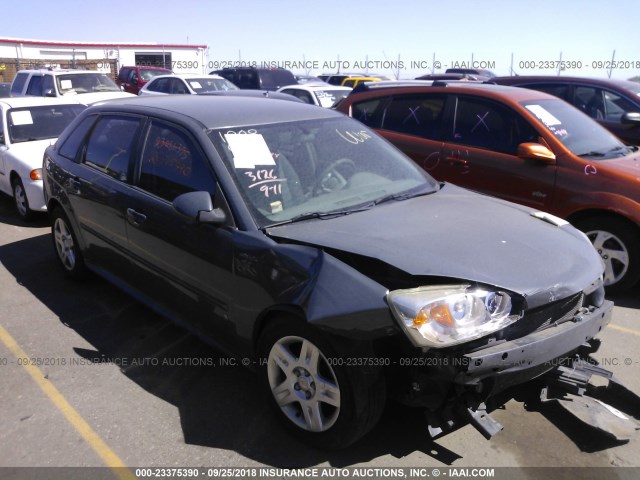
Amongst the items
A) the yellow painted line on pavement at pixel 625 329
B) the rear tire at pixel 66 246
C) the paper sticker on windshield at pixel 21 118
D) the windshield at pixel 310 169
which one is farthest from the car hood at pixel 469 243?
the paper sticker on windshield at pixel 21 118

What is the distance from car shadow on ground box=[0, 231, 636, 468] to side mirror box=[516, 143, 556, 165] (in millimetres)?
2604

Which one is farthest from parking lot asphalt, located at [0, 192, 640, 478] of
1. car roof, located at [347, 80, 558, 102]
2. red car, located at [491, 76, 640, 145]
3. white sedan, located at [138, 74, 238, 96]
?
white sedan, located at [138, 74, 238, 96]

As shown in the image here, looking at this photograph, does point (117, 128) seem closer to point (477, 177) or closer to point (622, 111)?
point (477, 177)

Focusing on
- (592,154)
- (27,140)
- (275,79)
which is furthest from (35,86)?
(592,154)

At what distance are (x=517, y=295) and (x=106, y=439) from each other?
2254mm

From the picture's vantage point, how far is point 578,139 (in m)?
5.34

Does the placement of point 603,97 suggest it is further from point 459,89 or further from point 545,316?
point 545,316

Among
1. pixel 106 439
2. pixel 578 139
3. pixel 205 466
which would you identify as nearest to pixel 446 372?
pixel 205 466

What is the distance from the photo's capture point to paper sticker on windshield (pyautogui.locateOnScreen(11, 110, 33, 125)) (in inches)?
301

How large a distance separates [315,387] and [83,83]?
1237cm

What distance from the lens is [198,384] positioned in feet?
11.7

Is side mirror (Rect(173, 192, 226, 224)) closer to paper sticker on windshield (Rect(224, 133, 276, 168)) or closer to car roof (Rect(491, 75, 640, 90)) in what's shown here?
paper sticker on windshield (Rect(224, 133, 276, 168))

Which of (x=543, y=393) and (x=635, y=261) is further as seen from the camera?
(x=635, y=261)

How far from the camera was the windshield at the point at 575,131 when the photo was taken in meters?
5.23
